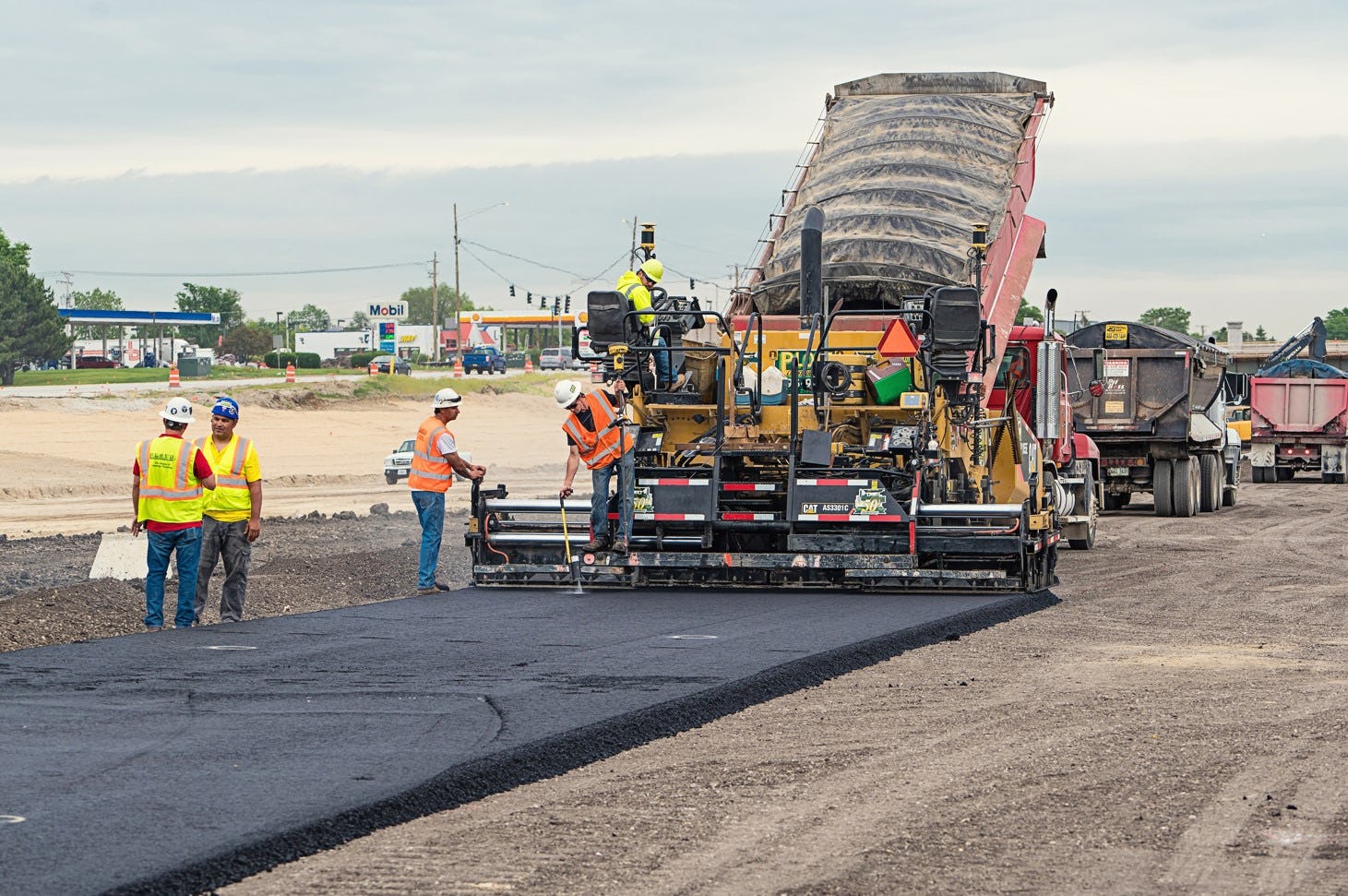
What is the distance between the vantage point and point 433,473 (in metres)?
13.1

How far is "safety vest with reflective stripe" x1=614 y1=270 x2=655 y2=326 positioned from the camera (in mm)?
13305

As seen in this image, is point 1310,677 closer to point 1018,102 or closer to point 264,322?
point 1018,102

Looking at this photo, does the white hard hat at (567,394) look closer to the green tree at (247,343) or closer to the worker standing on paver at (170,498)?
the worker standing on paver at (170,498)

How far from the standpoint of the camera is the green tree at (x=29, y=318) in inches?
2857

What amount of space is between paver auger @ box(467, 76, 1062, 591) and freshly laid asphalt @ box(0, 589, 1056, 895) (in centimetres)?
38

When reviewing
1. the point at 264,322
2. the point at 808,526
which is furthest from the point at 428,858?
the point at 264,322

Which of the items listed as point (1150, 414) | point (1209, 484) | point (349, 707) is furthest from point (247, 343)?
point (349, 707)

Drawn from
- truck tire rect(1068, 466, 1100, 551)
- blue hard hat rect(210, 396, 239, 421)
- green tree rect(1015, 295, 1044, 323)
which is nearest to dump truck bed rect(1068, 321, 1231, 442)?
truck tire rect(1068, 466, 1100, 551)

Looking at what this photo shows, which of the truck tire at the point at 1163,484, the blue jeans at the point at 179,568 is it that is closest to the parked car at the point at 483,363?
the truck tire at the point at 1163,484

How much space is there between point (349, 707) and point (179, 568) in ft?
12.2

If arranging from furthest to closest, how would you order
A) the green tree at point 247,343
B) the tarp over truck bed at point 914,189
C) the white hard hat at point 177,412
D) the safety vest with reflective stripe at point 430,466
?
the green tree at point 247,343 → the tarp over truck bed at point 914,189 → the safety vest with reflective stripe at point 430,466 → the white hard hat at point 177,412

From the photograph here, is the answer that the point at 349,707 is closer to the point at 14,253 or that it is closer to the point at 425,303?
the point at 14,253

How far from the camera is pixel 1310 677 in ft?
31.0

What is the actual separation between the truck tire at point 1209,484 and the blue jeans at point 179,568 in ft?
59.2
